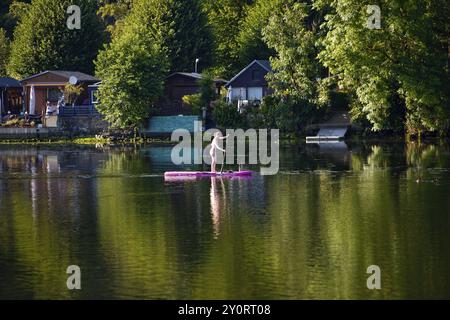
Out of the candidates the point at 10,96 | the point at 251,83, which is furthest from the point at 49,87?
the point at 251,83

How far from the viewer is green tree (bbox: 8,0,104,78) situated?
127 metres

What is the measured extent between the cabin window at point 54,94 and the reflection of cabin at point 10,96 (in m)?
3.94

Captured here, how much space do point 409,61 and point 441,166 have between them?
20250mm

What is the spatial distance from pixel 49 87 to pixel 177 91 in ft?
50.5

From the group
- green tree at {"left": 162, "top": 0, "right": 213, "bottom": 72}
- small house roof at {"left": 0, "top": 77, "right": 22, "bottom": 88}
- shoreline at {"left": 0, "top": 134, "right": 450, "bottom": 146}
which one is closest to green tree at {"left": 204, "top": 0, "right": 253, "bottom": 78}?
green tree at {"left": 162, "top": 0, "right": 213, "bottom": 72}

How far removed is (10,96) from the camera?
424 feet

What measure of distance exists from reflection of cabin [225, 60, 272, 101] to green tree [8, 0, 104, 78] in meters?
19.9

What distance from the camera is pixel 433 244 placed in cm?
3594

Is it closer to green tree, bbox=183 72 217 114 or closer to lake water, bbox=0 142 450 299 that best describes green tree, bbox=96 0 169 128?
green tree, bbox=183 72 217 114

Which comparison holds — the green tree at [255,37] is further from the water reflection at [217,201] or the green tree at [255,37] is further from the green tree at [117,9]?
the water reflection at [217,201]

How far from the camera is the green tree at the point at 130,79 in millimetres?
107875

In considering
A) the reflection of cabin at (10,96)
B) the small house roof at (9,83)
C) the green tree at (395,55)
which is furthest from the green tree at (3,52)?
the green tree at (395,55)

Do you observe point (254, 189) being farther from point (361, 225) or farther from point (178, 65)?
point (178, 65)

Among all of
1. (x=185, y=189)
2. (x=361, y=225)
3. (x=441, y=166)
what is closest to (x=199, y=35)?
(x=441, y=166)
